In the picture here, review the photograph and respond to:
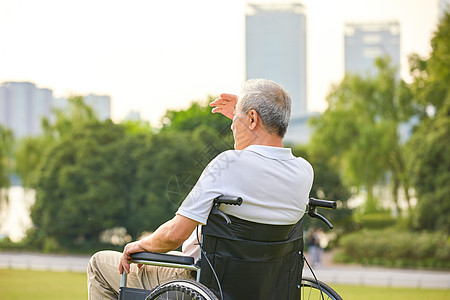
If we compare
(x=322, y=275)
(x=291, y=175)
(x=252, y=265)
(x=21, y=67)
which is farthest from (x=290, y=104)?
(x=21, y=67)

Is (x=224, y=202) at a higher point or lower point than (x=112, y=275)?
higher

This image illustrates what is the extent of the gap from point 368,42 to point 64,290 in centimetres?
3474

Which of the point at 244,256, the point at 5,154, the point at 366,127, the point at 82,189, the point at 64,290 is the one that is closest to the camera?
the point at 244,256

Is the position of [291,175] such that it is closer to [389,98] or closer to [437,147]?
[437,147]

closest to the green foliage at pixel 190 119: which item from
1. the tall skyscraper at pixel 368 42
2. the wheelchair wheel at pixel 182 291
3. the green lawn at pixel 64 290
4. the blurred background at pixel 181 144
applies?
the blurred background at pixel 181 144

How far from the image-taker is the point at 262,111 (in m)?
1.90

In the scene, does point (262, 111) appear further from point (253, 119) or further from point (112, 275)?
point (112, 275)

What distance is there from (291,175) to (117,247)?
2326cm

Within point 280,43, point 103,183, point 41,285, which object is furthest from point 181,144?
point 280,43

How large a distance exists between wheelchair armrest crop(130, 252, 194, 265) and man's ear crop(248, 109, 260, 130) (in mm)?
425

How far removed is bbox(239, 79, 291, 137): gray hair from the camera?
1905mm

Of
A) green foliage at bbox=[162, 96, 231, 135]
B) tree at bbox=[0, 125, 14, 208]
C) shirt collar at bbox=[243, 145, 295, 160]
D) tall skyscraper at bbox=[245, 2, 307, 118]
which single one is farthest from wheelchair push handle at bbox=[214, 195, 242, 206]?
tall skyscraper at bbox=[245, 2, 307, 118]

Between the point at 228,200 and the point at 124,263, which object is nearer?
the point at 228,200

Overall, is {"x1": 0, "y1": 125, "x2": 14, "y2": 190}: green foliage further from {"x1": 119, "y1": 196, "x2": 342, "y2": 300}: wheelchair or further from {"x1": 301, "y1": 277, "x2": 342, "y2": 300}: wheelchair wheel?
{"x1": 119, "y1": 196, "x2": 342, "y2": 300}: wheelchair
